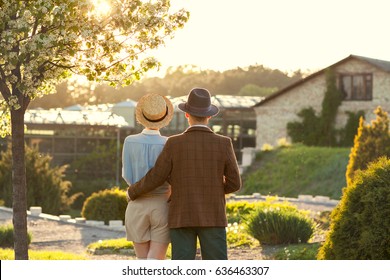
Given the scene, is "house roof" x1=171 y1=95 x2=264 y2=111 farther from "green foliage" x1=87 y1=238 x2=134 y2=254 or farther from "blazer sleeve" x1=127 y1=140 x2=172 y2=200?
"blazer sleeve" x1=127 y1=140 x2=172 y2=200

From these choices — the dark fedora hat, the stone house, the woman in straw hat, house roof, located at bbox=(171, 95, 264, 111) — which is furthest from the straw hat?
house roof, located at bbox=(171, 95, 264, 111)

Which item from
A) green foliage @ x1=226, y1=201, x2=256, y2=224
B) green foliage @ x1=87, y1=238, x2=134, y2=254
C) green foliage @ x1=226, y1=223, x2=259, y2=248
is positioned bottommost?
green foliage @ x1=87, y1=238, x2=134, y2=254

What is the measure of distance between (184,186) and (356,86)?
38.5 meters

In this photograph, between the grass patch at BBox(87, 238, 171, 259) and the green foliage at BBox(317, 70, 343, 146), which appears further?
the green foliage at BBox(317, 70, 343, 146)

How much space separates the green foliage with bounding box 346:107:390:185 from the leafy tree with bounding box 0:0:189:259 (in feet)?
43.4

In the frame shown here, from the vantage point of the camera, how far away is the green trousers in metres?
7.15

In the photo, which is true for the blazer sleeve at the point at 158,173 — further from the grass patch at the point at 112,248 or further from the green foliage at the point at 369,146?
the green foliage at the point at 369,146

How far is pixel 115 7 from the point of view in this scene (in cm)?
1109

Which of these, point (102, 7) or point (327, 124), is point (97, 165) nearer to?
point (327, 124)

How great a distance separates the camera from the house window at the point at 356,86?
44.0m

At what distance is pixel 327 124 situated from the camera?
44.6m

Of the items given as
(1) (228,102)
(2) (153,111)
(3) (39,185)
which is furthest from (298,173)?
(2) (153,111)
